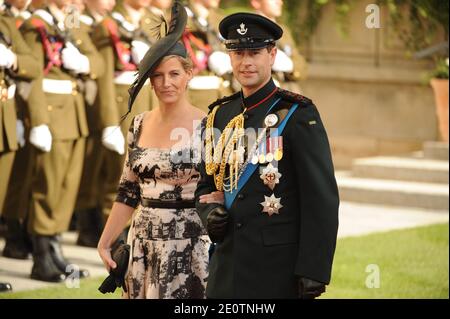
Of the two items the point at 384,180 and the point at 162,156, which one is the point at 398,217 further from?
the point at 162,156

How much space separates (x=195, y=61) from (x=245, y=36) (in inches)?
205

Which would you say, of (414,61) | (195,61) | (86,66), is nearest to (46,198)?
(86,66)

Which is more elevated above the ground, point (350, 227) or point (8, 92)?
point (8, 92)

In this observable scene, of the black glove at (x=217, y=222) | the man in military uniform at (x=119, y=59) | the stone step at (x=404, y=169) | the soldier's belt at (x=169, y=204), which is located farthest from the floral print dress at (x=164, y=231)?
the stone step at (x=404, y=169)

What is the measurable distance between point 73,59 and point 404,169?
235 inches

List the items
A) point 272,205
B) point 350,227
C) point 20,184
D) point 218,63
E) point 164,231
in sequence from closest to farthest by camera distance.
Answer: point 272,205
point 164,231
point 20,184
point 218,63
point 350,227

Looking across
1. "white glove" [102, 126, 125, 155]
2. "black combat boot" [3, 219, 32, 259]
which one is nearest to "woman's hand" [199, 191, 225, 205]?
"white glove" [102, 126, 125, 155]

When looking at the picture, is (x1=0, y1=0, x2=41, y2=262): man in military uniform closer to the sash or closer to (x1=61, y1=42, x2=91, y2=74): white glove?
(x1=61, y1=42, x2=91, y2=74): white glove

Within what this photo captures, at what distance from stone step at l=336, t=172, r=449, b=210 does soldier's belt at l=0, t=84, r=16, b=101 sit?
560 centimetres

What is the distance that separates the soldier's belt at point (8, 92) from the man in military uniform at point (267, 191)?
368cm

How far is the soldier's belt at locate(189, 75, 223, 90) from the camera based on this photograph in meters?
10.0

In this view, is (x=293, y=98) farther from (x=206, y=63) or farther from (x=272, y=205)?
(x=206, y=63)

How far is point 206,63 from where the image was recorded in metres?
10.1

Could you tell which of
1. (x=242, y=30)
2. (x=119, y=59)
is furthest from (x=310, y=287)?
(x=119, y=59)
